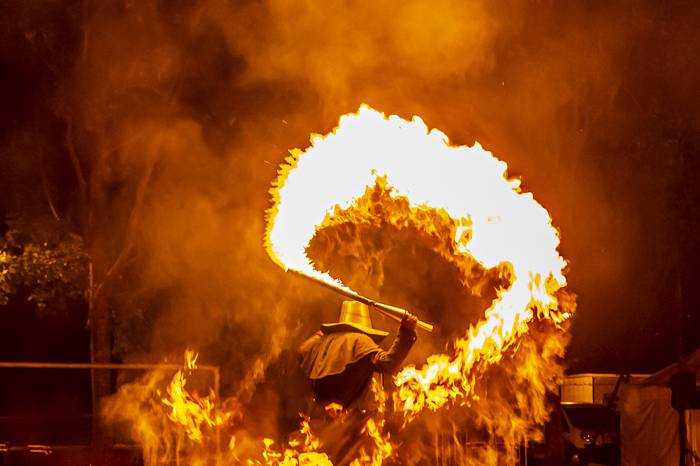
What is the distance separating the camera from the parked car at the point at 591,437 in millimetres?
13477

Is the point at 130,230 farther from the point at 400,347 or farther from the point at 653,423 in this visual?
the point at 400,347

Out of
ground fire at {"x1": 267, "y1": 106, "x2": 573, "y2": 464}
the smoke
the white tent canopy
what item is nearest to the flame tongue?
ground fire at {"x1": 267, "y1": 106, "x2": 573, "y2": 464}

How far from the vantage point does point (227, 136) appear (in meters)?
11.4

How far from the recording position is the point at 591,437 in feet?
44.3

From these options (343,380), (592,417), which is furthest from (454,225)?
(592,417)

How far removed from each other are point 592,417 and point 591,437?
418 mm

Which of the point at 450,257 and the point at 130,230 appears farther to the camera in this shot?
the point at 130,230

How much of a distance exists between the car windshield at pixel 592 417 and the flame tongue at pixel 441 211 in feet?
24.5

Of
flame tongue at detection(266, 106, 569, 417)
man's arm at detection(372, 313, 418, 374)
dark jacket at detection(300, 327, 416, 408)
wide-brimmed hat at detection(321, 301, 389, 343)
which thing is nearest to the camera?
man's arm at detection(372, 313, 418, 374)

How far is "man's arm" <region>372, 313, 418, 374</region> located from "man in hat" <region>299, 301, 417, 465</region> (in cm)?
4

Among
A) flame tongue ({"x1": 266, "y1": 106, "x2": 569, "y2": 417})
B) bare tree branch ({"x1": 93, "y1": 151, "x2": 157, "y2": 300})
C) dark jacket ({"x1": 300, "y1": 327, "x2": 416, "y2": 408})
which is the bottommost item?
dark jacket ({"x1": 300, "y1": 327, "x2": 416, "y2": 408})

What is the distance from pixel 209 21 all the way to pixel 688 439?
8116 mm

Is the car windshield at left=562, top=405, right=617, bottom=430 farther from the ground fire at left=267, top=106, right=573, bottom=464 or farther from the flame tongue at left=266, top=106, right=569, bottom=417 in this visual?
the flame tongue at left=266, top=106, right=569, bottom=417

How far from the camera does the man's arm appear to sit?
16.7 feet
